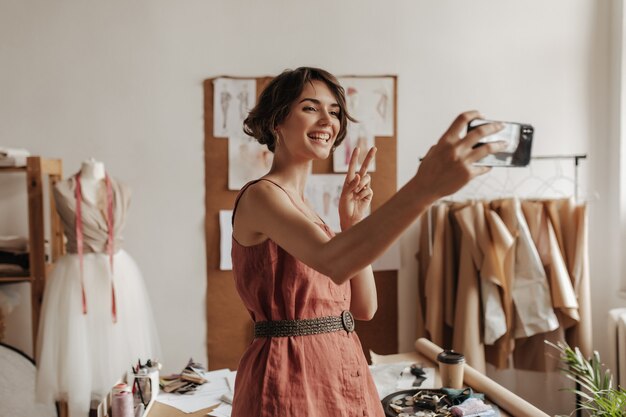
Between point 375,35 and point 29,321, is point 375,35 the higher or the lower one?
the higher one

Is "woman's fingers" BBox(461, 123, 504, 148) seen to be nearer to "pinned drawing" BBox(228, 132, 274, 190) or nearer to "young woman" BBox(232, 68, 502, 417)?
"young woman" BBox(232, 68, 502, 417)

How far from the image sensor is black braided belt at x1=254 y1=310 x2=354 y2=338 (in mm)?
1189

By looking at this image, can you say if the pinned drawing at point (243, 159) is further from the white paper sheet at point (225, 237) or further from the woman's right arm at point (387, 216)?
the woman's right arm at point (387, 216)

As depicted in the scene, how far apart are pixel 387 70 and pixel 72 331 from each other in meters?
2.17

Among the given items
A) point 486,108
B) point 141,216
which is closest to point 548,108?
point 486,108

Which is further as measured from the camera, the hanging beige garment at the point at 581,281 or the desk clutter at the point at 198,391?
the hanging beige garment at the point at 581,281

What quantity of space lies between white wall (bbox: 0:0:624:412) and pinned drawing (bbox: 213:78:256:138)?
7cm

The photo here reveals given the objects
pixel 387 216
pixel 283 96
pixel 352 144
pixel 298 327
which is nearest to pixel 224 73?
pixel 352 144

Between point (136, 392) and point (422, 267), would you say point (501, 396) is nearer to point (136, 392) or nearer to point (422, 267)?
point (136, 392)

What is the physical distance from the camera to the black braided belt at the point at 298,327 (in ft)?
3.90

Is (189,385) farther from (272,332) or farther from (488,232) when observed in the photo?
(488,232)

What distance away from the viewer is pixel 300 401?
3.77ft

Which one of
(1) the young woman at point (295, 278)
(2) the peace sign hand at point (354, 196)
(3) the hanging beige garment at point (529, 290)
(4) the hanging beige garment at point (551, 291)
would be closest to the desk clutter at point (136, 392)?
(1) the young woman at point (295, 278)

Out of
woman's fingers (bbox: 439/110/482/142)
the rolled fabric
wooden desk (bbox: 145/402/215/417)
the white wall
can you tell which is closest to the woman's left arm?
woman's fingers (bbox: 439/110/482/142)
